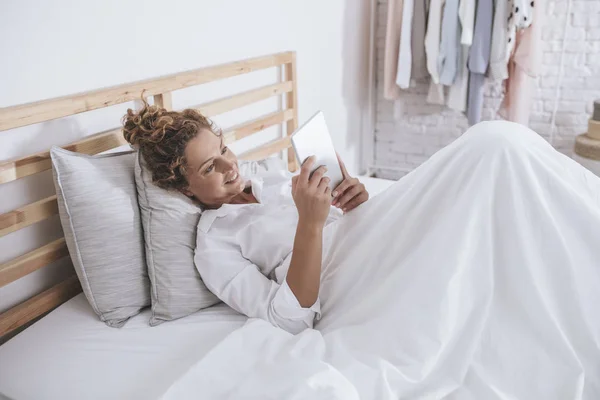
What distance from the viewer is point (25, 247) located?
137cm

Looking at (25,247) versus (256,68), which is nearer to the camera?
(25,247)

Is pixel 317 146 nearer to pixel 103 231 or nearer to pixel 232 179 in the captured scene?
pixel 232 179

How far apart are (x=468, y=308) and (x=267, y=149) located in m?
1.28

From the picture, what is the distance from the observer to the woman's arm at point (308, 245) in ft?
3.95

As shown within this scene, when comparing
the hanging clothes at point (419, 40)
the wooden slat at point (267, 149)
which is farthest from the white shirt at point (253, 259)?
the hanging clothes at point (419, 40)

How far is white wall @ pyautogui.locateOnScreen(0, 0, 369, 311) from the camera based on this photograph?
1293 millimetres

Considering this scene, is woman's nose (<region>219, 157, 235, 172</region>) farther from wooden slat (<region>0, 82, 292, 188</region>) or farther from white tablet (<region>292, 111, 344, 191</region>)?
wooden slat (<region>0, 82, 292, 188</region>)

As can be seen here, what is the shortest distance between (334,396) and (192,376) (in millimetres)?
261

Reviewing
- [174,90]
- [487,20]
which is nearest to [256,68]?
[174,90]

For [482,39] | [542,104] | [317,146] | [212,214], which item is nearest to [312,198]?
[317,146]

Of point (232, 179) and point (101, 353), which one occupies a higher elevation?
point (232, 179)

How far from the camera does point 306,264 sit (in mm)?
1203

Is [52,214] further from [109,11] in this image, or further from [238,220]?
[109,11]

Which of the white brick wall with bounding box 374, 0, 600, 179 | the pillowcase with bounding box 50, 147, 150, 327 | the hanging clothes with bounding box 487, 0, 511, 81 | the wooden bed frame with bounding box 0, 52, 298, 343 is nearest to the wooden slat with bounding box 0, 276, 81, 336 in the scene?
the wooden bed frame with bounding box 0, 52, 298, 343
